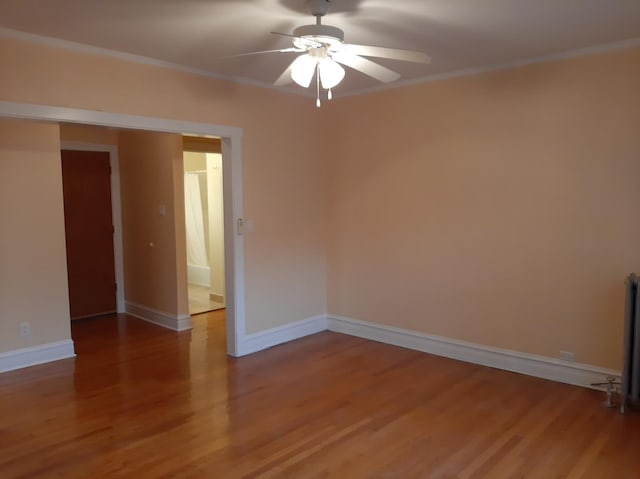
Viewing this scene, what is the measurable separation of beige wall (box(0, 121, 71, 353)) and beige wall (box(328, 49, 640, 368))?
261cm

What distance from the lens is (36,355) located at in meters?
Answer: 4.24

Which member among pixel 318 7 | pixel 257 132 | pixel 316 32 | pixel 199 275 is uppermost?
pixel 318 7

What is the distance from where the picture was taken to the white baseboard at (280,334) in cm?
452

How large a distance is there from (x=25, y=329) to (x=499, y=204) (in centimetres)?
405

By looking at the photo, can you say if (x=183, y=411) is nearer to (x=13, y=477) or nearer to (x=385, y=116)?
(x=13, y=477)

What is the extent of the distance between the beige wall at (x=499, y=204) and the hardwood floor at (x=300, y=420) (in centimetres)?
48

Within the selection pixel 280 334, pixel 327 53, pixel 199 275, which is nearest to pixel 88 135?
pixel 199 275

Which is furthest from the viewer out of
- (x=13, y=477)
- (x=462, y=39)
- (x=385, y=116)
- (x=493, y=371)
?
(x=385, y=116)

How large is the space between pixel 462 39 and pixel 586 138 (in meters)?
1.17

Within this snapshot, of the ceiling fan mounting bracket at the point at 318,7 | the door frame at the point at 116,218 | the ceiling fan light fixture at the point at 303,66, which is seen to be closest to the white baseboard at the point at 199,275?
the door frame at the point at 116,218

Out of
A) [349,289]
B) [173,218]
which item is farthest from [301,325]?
[173,218]

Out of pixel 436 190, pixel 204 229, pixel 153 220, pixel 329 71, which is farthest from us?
pixel 204 229

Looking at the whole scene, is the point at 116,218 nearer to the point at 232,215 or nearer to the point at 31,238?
the point at 31,238

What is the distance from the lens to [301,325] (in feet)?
16.5
